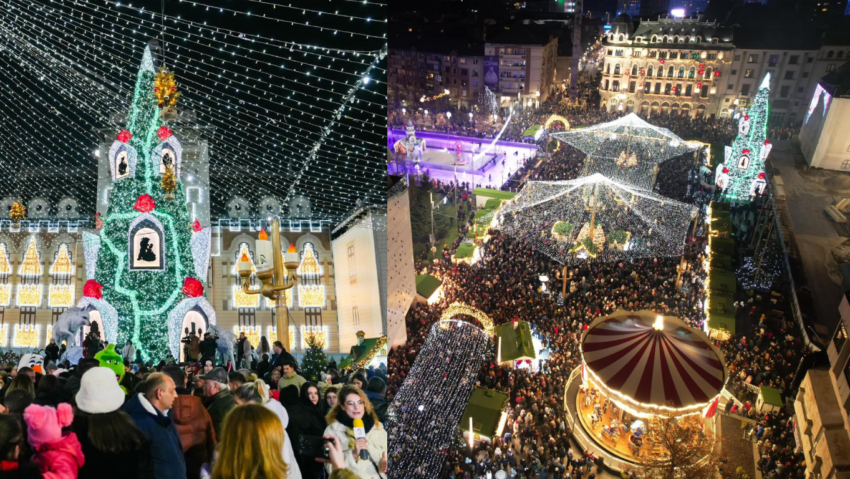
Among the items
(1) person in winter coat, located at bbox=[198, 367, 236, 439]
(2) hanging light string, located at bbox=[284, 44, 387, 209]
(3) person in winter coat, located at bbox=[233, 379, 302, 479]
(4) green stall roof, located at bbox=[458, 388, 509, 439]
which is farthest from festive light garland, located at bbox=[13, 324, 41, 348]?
(3) person in winter coat, located at bbox=[233, 379, 302, 479]

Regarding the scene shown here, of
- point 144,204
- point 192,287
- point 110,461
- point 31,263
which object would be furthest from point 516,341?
point 110,461

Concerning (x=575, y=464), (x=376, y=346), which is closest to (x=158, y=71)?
(x=376, y=346)

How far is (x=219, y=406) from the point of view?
442 centimetres

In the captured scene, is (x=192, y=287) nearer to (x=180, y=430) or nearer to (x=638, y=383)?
(x=180, y=430)

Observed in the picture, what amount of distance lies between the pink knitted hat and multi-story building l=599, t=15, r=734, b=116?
37.5m

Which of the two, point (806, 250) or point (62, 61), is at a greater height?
Answer: point (62, 61)

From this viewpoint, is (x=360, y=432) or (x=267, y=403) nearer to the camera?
(x=267, y=403)

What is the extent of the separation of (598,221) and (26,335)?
15.4 meters

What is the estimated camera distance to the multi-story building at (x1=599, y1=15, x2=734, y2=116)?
112 feet

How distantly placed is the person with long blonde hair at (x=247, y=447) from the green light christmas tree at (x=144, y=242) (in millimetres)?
7080

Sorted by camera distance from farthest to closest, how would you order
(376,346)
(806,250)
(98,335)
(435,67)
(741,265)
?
(435,67) < (806,250) < (741,265) < (376,346) < (98,335)

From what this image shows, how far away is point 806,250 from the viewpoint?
19406 mm

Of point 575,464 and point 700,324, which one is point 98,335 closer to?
point 575,464

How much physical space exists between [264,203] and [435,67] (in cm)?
2742
